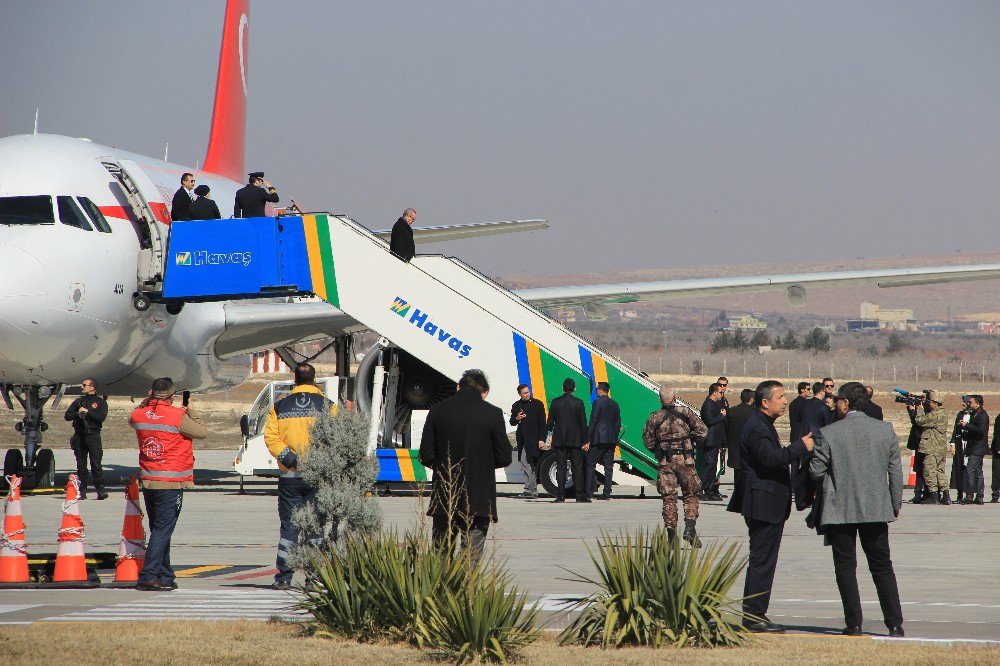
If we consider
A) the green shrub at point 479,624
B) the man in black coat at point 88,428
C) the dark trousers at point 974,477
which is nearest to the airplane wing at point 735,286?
the dark trousers at point 974,477

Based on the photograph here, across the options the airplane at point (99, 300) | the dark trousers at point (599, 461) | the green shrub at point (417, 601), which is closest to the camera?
the green shrub at point (417, 601)

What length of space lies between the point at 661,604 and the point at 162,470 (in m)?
4.56

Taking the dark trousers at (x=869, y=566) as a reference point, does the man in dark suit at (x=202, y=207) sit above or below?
above

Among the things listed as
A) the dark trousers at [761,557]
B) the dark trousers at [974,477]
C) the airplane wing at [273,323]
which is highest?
the airplane wing at [273,323]

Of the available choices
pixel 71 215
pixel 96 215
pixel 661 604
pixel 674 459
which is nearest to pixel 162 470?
pixel 661 604

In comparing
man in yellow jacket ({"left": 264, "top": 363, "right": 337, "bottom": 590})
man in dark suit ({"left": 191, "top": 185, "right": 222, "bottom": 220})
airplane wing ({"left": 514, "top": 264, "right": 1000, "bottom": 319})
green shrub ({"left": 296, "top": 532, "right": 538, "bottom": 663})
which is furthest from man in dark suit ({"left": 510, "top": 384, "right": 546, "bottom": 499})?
green shrub ({"left": 296, "top": 532, "right": 538, "bottom": 663})

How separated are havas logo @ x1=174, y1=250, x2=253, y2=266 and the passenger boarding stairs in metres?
0.01

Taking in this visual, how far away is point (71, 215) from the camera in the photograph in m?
18.7

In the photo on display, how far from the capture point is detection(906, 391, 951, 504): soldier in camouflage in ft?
65.6

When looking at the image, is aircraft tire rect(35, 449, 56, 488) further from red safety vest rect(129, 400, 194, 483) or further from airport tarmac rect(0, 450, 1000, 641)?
red safety vest rect(129, 400, 194, 483)

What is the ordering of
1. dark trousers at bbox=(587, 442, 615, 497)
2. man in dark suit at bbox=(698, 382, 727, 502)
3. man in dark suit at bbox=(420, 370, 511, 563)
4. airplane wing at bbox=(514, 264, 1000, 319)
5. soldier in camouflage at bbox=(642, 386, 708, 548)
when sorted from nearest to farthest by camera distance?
man in dark suit at bbox=(420, 370, 511, 563) < soldier in camouflage at bbox=(642, 386, 708, 548) < dark trousers at bbox=(587, 442, 615, 497) < man in dark suit at bbox=(698, 382, 727, 502) < airplane wing at bbox=(514, 264, 1000, 319)

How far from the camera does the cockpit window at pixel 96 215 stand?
62.2ft

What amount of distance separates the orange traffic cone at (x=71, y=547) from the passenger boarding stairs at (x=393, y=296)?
296 inches

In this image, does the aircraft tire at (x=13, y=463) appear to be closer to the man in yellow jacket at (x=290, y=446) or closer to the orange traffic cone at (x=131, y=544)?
the orange traffic cone at (x=131, y=544)
